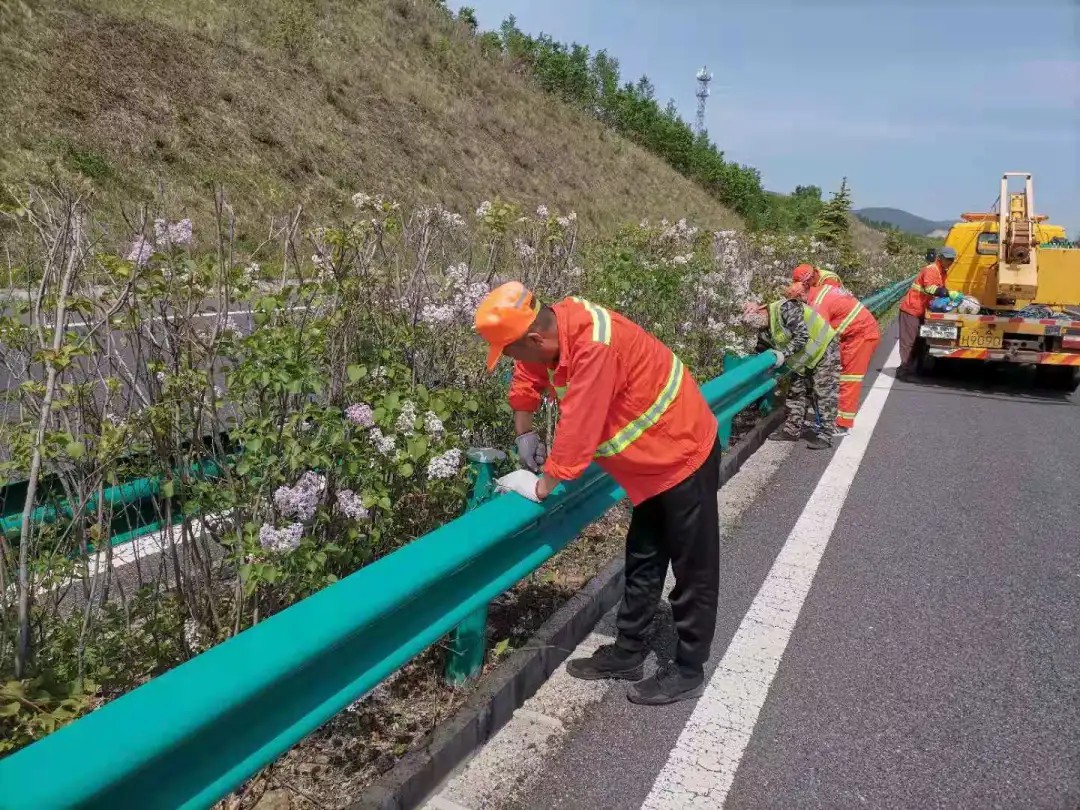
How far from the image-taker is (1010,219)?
10.9 meters

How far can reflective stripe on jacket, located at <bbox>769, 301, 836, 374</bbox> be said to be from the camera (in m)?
6.85

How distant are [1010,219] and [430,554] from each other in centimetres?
1137

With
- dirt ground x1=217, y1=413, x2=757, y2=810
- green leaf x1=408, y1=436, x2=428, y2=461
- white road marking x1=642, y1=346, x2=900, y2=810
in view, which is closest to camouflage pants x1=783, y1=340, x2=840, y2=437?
white road marking x1=642, y1=346, x2=900, y2=810

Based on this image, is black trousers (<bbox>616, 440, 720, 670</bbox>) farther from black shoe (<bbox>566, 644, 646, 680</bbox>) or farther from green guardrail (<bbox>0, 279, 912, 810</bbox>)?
green guardrail (<bbox>0, 279, 912, 810</bbox>)

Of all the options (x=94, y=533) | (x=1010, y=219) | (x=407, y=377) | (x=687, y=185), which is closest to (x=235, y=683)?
(x=94, y=533)

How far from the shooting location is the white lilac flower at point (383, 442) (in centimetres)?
293

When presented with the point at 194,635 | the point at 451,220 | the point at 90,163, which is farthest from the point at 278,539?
the point at 90,163

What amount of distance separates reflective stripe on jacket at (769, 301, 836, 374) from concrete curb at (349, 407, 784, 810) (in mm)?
3679

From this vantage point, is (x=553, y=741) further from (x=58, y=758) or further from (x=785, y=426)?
(x=785, y=426)

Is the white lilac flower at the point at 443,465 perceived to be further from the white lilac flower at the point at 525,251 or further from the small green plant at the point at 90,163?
the small green plant at the point at 90,163

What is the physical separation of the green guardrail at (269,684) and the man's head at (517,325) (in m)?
0.53

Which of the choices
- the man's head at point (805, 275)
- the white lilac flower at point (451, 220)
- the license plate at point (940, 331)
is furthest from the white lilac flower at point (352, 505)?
the license plate at point (940, 331)

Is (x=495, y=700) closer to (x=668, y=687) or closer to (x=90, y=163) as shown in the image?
(x=668, y=687)

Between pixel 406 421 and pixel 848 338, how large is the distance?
5.58 meters
